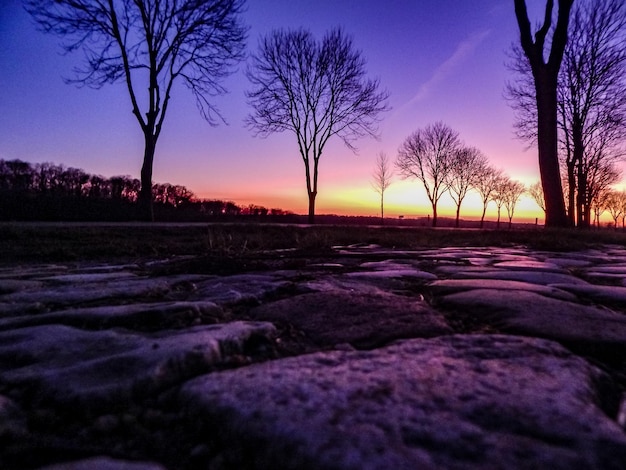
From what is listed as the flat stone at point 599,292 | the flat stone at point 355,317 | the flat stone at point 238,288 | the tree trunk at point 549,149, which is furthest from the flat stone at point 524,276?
the tree trunk at point 549,149

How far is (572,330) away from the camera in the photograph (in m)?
A: 1.06

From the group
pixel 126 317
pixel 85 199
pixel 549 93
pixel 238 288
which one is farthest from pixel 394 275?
pixel 85 199

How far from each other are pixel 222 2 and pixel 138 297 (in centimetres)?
1124

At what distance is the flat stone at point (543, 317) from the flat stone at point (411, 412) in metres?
0.22

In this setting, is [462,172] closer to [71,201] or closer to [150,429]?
[71,201]

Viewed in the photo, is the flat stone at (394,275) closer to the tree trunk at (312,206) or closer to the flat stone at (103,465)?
the flat stone at (103,465)

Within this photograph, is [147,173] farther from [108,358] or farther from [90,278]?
[108,358]

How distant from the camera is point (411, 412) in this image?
1.92 ft

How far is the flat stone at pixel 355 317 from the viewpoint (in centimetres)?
105

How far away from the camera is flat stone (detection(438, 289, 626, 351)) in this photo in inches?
39.9

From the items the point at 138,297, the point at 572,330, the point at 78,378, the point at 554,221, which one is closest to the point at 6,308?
the point at 138,297

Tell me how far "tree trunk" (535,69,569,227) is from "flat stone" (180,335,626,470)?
982 cm

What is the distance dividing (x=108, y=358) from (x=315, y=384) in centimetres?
50

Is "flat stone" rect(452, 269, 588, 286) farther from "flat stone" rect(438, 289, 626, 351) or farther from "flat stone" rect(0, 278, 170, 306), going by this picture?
"flat stone" rect(0, 278, 170, 306)
